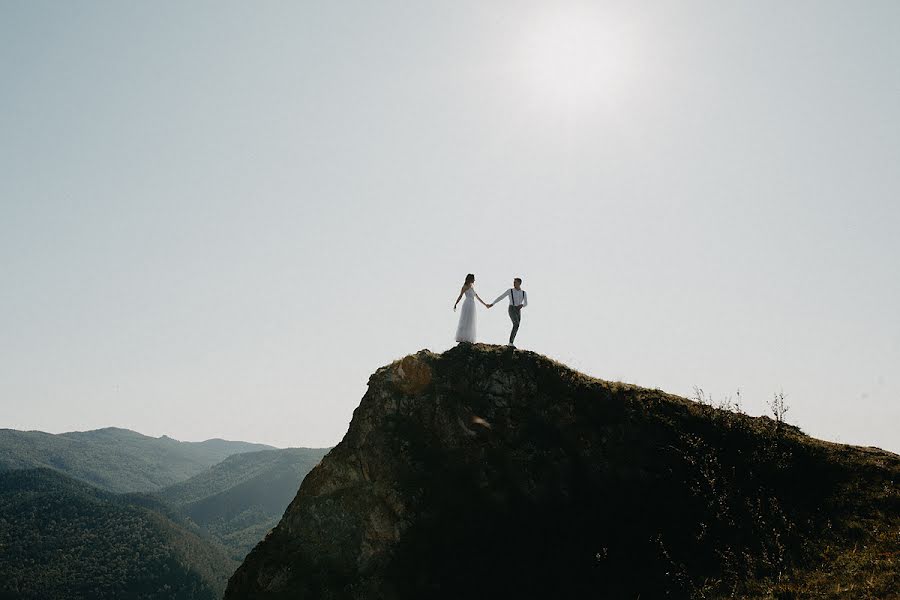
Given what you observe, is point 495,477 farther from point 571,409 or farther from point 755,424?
point 755,424

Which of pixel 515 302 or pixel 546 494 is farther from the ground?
pixel 515 302

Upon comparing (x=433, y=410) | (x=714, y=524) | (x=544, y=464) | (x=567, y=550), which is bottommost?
(x=567, y=550)

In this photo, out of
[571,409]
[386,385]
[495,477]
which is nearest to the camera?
[495,477]

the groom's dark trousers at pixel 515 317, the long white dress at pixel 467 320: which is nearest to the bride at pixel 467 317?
the long white dress at pixel 467 320

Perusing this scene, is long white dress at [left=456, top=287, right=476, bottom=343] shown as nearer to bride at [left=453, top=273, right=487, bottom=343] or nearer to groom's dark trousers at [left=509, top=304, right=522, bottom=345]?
bride at [left=453, top=273, right=487, bottom=343]

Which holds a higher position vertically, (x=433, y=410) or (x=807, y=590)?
(x=433, y=410)

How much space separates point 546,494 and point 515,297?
8.73 meters

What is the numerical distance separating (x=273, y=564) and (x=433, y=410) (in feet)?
29.0

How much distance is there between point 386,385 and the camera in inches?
860

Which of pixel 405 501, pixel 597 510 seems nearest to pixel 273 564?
pixel 405 501

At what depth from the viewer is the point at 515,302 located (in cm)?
2277

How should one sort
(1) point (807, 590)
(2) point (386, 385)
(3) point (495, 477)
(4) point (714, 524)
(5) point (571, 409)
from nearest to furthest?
(1) point (807, 590)
(4) point (714, 524)
(3) point (495, 477)
(5) point (571, 409)
(2) point (386, 385)

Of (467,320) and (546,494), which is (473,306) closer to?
(467,320)

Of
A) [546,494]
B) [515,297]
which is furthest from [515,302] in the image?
[546,494]
